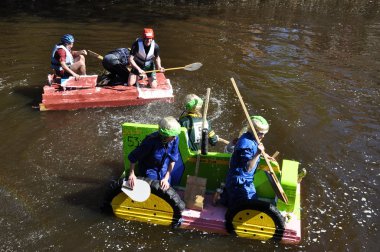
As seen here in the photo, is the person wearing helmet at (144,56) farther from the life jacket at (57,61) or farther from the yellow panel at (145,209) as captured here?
the yellow panel at (145,209)

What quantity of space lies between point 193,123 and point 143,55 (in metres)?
4.18

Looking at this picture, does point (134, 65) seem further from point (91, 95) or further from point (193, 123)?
point (193, 123)

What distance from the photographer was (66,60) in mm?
10031

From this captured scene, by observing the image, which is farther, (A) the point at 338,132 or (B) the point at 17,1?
(B) the point at 17,1

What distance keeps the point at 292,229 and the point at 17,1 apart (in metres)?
21.1

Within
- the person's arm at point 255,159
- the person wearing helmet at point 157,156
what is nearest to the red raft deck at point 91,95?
the person wearing helmet at point 157,156

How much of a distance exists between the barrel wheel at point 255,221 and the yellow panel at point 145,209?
0.93 m

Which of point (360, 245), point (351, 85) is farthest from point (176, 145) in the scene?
point (351, 85)

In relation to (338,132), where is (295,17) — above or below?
above

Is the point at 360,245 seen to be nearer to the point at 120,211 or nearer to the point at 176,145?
the point at 176,145

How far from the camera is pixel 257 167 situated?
5840mm

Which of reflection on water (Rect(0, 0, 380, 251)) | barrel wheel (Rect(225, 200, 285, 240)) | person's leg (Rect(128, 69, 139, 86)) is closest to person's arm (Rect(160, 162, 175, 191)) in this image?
reflection on water (Rect(0, 0, 380, 251))

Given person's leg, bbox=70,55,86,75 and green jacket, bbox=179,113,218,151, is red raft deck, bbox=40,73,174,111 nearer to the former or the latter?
person's leg, bbox=70,55,86,75

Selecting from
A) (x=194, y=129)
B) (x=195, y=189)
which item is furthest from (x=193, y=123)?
(x=195, y=189)
